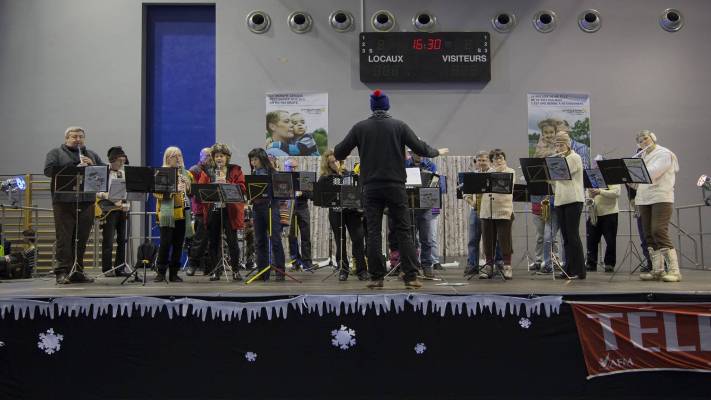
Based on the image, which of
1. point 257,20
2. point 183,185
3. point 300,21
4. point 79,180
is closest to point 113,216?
point 79,180

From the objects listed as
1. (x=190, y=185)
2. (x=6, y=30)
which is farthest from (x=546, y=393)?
(x=6, y=30)

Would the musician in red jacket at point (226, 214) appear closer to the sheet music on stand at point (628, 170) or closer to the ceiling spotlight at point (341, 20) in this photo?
the sheet music on stand at point (628, 170)

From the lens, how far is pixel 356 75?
11914mm

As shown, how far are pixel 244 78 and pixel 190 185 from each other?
559 cm

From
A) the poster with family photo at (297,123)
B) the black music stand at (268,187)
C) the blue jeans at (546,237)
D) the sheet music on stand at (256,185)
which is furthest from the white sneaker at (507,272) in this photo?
the poster with family photo at (297,123)

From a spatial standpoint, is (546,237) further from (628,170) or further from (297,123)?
(297,123)

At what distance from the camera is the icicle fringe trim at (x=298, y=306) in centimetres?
475

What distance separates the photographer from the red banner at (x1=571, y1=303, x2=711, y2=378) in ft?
15.2

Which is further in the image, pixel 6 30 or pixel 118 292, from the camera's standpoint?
pixel 6 30

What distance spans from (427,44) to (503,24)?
1.70m

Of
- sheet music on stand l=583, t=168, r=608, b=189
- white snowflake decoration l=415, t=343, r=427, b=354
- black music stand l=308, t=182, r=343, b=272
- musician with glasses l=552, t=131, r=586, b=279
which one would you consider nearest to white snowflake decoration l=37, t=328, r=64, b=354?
white snowflake decoration l=415, t=343, r=427, b=354

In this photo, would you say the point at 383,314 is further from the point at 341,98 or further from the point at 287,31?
the point at 287,31

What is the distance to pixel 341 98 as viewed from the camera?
39.0ft

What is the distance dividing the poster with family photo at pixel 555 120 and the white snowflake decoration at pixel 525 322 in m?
7.61
